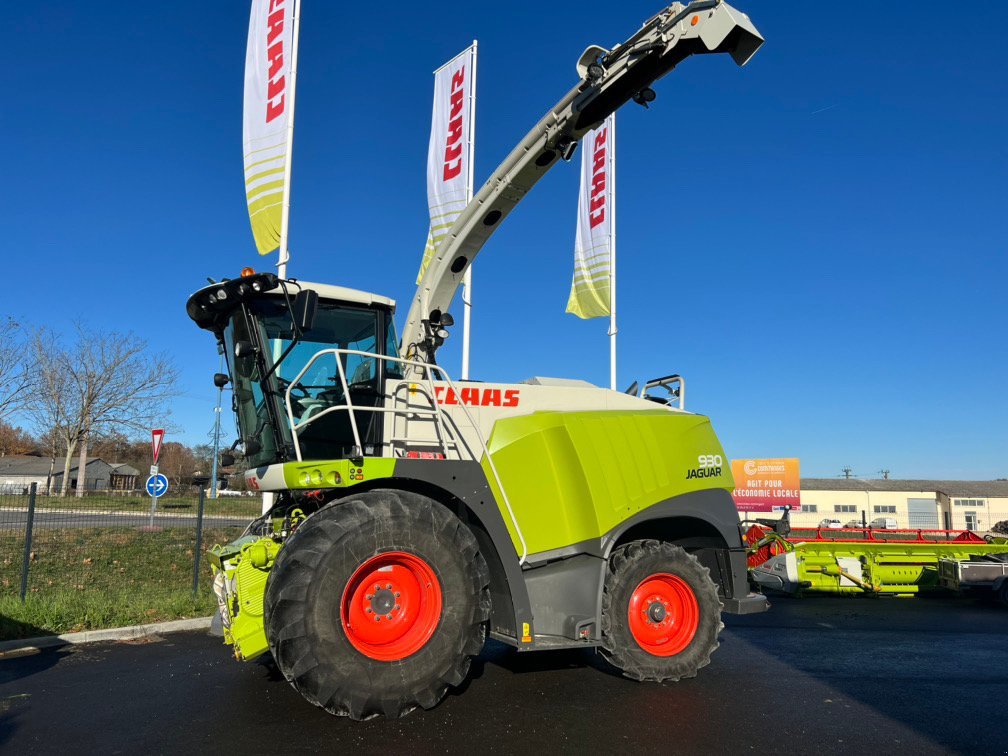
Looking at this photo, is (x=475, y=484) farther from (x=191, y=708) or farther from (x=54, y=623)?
(x=54, y=623)

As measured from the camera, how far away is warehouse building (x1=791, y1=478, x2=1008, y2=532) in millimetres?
52750

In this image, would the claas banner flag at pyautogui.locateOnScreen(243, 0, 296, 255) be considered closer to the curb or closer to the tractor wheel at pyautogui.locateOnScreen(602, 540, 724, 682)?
the curb

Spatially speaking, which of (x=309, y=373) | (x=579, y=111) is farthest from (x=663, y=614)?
(x=579, y=111)

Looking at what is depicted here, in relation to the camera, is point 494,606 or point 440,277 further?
point 440,277

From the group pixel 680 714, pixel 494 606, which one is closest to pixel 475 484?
pixel 494 606

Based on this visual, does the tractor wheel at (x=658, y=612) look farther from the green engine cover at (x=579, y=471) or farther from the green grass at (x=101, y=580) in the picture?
the green grass at (x=101, y=580)

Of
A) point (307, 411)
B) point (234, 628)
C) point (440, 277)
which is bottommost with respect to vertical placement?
point (234, 628)

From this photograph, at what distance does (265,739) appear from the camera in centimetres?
419

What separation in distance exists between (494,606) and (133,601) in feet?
19.5

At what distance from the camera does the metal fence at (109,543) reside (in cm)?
975

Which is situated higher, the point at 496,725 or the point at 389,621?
the point at 389,621

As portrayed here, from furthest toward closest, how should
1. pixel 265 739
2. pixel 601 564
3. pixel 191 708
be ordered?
pixel 601 564 < pixel 191 708 < pixel 265 739

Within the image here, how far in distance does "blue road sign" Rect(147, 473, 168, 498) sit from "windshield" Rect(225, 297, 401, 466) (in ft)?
26.5

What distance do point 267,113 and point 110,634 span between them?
7170 mm
